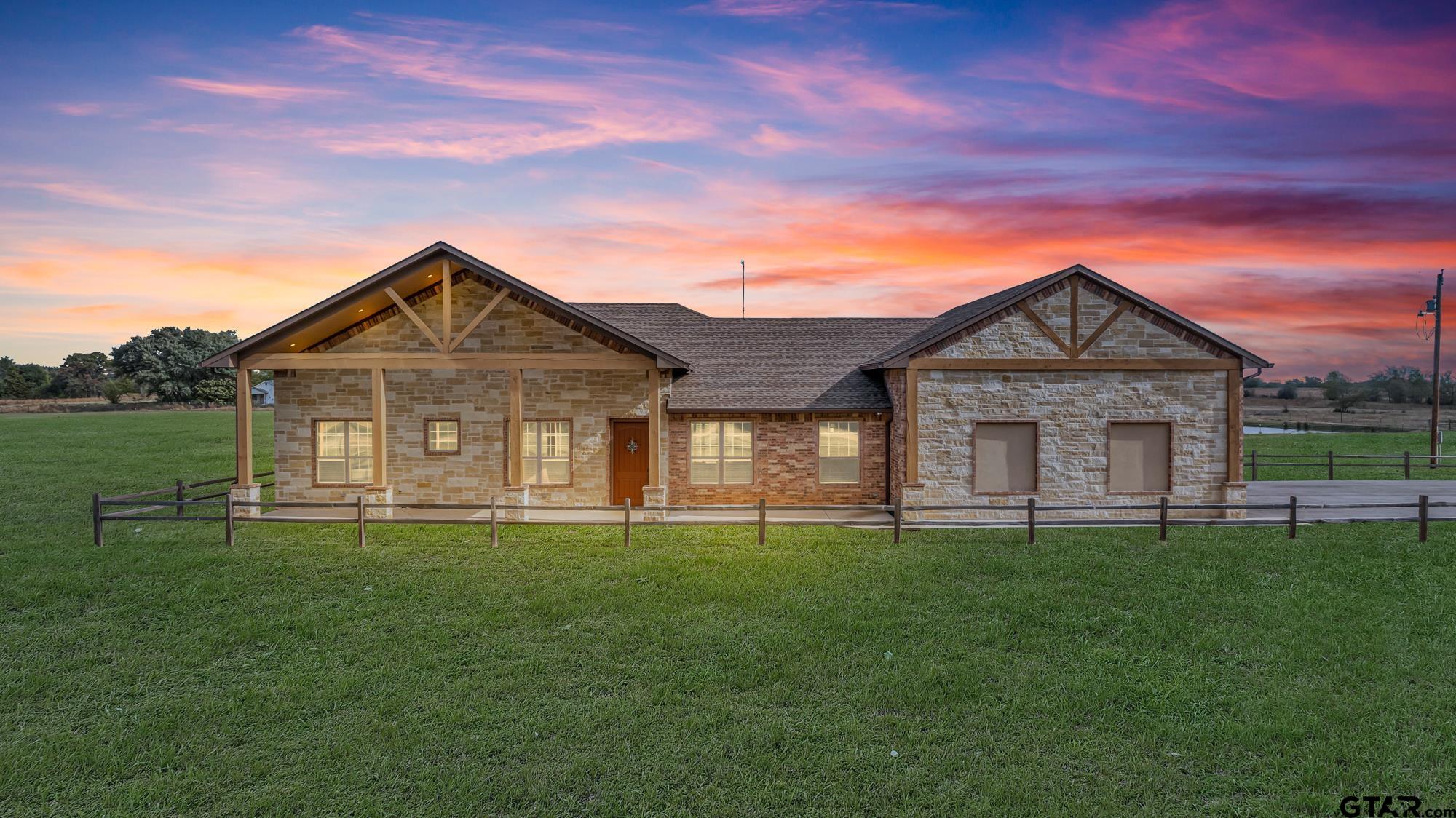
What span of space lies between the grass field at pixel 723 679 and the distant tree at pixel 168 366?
8534 cm

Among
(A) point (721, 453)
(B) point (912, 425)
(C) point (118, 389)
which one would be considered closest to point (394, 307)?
(A) point (721, 453)

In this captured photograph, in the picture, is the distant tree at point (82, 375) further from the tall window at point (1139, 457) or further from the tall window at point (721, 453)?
the tall window at point (1139, 457)

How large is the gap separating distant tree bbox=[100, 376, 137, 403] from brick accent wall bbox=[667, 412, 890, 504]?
93.1m

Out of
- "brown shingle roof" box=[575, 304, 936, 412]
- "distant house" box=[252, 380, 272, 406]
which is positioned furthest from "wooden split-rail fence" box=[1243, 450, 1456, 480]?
"distant house" box=[252, 380, 272, 406]

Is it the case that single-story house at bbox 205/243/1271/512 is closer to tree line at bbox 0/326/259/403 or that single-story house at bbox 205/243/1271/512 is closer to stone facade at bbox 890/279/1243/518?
stone facade at bbox 890/279/1243/518

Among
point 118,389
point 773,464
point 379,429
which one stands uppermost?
point 118,389

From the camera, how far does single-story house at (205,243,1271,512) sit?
17.8m

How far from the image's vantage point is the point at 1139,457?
1845 cm

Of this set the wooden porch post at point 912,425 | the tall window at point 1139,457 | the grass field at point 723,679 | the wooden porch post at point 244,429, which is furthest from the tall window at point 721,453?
the wooden porch post at point 244,429

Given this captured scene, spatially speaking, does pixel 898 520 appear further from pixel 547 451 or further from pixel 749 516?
pixel 547 451

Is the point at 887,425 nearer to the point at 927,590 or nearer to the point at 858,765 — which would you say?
the point at 927,590

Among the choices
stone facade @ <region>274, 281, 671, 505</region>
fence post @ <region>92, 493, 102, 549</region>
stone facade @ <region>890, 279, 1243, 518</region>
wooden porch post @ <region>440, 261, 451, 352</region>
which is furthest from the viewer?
stone facade @ <region>274, 281, 671, 505</region>

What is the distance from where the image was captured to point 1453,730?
7039mm

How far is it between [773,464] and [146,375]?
9257 centimetres
